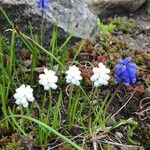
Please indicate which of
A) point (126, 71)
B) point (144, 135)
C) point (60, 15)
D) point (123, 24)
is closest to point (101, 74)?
point (126, 71)

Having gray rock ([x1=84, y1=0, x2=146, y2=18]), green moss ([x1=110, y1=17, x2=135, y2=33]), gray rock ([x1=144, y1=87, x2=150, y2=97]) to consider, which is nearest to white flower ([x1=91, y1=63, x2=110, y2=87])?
gray rock ([x1=144, y1=87, x2=150, y2=97])

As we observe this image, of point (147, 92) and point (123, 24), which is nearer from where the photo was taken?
point (147, 92)

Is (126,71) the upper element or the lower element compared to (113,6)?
lower

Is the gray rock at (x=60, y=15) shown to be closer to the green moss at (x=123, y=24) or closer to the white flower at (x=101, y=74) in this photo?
the green moss at (x=123, y=24)

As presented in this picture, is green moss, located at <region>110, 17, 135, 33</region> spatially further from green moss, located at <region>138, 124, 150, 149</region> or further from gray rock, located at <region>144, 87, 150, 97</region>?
green moss, located at <region>138, 124, 150, 149</region>

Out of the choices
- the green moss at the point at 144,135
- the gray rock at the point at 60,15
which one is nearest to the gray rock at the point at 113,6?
the gray rock at the point at 60,15

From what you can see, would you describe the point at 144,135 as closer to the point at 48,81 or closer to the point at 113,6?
the point at 48,81

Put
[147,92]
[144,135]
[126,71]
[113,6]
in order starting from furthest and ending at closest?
[113,6]
[147,92]
[144,135]
[126,71]
